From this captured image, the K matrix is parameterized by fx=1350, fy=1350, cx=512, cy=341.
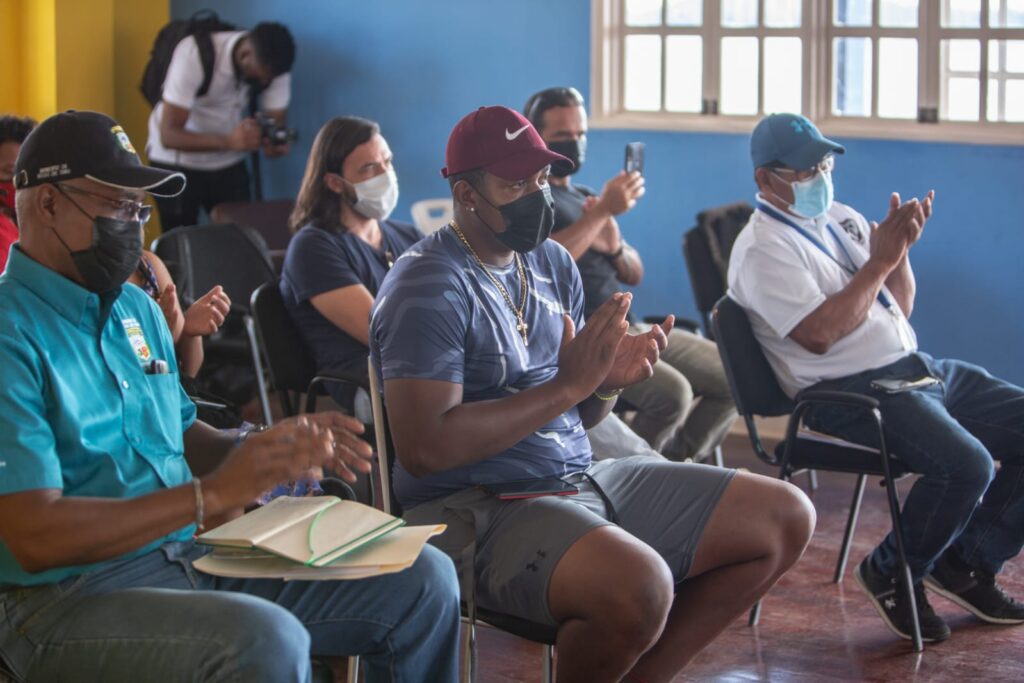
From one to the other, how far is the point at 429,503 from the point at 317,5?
4.33 metres

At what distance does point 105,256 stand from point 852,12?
382 cm

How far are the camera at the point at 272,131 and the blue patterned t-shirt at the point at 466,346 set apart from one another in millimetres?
3708

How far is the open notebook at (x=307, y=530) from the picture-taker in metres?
2.02

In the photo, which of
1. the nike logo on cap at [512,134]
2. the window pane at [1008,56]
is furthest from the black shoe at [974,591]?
the window pane at [1008,56]

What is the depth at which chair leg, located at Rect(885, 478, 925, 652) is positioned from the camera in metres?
3.33

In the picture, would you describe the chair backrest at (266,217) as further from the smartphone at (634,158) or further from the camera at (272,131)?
the smartphone at (634,158)

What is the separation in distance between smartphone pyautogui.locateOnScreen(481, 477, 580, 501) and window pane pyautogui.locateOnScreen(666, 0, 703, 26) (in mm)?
3387

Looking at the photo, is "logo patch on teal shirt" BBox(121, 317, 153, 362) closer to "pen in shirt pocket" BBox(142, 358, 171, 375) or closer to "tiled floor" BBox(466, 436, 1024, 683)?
"pen in shirt pocket" BBox(142, 358, 171, 375)

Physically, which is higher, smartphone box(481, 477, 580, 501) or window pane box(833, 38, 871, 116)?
window pane box(833, 38, 871, 116)

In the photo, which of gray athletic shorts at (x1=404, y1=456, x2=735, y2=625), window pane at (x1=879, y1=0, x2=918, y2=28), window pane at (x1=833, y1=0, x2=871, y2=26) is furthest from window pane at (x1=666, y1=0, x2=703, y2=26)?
gray athletic shorts at (x1=404, y1=456, x2=735, y2=625)

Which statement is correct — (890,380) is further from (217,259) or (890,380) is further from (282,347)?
(217,259)

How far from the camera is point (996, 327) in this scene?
4.91 metres

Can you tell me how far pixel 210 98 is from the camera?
20.2 feet

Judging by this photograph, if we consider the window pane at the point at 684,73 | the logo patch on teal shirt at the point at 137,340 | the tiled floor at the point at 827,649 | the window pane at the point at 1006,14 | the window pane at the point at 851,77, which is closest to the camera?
the logo patch on teal shirt at the point at 137,340
